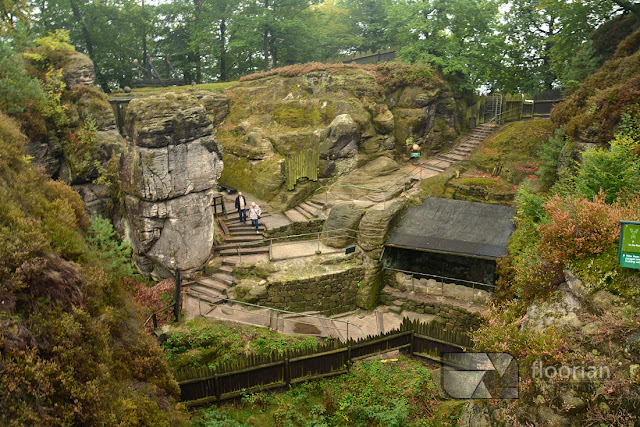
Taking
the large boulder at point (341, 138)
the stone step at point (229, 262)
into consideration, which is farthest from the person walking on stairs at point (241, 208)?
the large boulder at point (341, 138)

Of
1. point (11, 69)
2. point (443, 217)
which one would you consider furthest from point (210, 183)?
point (443, 217)

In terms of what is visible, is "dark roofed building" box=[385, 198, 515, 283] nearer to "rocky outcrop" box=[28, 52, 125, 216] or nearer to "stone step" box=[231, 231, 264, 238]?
"stone step" box=[231, 231, 264, 238]

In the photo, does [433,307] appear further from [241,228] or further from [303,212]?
[241,228]

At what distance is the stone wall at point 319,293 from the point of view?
17219 millimetres

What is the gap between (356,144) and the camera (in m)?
26.0

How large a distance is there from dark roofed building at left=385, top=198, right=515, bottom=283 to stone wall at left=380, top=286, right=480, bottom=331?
5.44 feet

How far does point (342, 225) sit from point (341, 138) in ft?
25.4

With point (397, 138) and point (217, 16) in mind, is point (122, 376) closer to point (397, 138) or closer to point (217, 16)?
point (397, 138)

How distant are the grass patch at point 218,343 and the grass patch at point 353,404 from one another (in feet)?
5.46

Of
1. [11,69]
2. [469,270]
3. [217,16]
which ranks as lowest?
[469,270]

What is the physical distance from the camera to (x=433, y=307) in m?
17.8

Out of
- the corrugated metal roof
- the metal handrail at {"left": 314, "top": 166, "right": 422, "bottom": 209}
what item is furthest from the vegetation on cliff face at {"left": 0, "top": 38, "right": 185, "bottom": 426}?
the metal handrail at {"left": 314, "top": 166, "right": 422, "bottom": 209}

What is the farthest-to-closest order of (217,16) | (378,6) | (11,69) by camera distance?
(378,6) < (217,16) < (11,69)

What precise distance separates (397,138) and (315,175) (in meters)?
7.10
